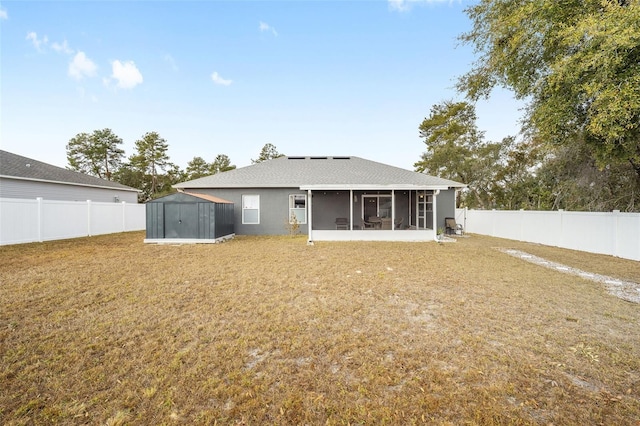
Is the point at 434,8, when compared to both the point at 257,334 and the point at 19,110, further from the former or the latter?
the point at 19,110

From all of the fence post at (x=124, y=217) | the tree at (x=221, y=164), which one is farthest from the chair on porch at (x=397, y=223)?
the tree at (x=221, y=164)

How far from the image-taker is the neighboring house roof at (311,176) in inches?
542

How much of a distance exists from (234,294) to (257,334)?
168cm

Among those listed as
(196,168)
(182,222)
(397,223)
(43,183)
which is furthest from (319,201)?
(196,168)

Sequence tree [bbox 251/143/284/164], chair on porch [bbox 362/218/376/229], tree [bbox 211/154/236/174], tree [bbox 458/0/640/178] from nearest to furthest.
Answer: tree [bbox 458/0/640/178], chair on porch [bbox 362/218/376/229], tree [bbox 211/154/236/174], tree [bbox 251/143/284/164]

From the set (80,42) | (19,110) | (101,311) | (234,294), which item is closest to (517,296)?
(234,294)

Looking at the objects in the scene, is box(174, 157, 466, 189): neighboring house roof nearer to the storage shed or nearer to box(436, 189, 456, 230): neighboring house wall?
box(436, 189, 456, 230): neighboring house wall

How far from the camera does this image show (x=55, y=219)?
1107 cm

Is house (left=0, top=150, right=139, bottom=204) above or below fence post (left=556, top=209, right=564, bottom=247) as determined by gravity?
above

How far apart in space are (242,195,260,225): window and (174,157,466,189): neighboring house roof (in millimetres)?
710

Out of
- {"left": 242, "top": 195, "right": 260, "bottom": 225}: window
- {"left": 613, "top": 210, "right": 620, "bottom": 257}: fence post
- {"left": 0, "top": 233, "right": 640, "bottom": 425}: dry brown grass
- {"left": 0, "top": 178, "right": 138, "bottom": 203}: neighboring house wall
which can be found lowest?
{"left": 0, "top": 233, "right": 640, "bottom": 425}: dry brown grass

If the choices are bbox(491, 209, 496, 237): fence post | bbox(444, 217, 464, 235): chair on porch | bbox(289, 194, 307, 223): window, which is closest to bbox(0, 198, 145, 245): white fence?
bbox(289, 194, 307, 223): window

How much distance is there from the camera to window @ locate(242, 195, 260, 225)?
553 inches

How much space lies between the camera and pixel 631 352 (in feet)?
9.51
